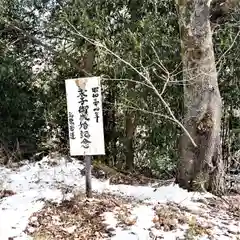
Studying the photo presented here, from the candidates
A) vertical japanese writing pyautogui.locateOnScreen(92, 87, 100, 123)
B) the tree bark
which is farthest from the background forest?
vertical japanese writing pyautogui.locateOnScreen(92, 87, 100, 123)

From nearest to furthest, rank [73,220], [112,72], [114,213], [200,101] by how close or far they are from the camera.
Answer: [73,220] < [114,213] < [200,101] < [112,72]

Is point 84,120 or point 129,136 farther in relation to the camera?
point 129,136

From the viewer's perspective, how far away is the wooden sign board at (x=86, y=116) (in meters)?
4.55

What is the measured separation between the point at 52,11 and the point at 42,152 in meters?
2.96

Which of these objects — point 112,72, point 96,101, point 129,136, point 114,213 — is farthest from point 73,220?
point 129,136

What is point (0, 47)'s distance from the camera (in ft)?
25.3

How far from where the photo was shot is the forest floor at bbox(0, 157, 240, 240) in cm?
373

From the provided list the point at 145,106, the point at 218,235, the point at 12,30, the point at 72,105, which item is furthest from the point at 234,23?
the point at 12,30

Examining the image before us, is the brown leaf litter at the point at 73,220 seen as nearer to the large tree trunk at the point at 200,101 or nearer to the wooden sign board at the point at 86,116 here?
the wooden sign board at the point at 86,116

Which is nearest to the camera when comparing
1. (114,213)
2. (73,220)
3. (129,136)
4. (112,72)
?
(73,220)

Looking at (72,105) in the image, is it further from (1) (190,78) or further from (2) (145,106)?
(2) (145,106)

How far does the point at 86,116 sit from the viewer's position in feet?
15.0

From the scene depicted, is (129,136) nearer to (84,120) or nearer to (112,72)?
(112,72)

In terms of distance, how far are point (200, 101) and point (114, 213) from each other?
1.91 m
